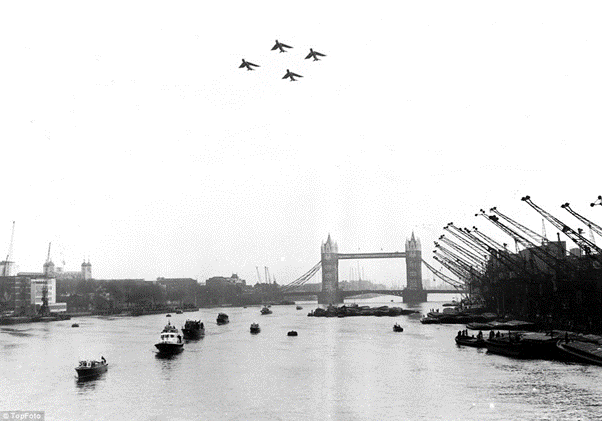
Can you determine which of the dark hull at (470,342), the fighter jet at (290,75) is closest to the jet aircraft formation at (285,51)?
the fighter jet at (290,75)

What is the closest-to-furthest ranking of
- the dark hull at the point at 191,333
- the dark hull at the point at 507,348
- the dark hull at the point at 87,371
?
the dark hull at the point at 87,371 < the dark hull at the point at 507,348 < the dark hull at the point at 191,333

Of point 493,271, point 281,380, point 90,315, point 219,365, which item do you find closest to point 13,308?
point 90,315

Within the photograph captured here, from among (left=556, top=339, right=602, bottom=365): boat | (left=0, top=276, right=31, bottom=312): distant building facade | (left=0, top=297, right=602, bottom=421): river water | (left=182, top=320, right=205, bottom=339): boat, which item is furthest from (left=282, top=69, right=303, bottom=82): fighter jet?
(left=0, top=276, right=31, bottom=312): distant building facade

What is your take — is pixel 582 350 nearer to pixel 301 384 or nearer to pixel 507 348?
pixel 507 348

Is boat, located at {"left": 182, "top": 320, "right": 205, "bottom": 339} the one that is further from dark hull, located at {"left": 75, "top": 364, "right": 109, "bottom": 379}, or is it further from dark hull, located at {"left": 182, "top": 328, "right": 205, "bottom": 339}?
dark hull, located at {"left": 75, "top": 364, "right": 109, "bottom": 379}

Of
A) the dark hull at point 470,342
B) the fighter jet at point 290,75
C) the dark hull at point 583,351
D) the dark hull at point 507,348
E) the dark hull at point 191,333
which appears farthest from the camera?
the dark hull at point 191,333

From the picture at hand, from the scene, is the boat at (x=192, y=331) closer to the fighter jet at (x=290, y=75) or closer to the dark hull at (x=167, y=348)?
the dark hull at (x=167, y=348)

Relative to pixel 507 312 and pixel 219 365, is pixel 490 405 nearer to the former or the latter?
pixel 219 365
